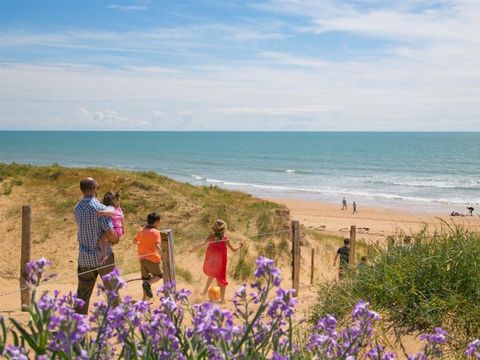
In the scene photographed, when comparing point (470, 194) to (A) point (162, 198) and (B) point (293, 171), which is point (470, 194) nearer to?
(B) point (293, 171)

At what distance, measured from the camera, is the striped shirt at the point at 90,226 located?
6.00 metres

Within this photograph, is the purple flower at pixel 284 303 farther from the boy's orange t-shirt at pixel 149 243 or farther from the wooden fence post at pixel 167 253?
the boy's orange t-shirt at pixel 149 243

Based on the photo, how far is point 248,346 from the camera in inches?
113

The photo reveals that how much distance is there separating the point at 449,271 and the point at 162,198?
13710 mm

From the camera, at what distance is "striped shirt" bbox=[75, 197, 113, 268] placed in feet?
19.7

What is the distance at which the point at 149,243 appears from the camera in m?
7.67

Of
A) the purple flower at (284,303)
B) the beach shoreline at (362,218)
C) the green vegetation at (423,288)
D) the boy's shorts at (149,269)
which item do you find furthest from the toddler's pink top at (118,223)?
the beach shoreline at (362,218)

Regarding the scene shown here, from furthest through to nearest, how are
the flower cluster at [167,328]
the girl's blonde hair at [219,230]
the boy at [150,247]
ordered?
the girl's blonde hair at [219,230], the boy at [150,247], the flower cluster at [167,328]

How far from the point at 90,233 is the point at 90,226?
8cm

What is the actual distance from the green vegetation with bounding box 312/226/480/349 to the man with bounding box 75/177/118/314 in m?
2.45

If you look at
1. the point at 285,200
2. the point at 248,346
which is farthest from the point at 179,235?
the point at 285,200

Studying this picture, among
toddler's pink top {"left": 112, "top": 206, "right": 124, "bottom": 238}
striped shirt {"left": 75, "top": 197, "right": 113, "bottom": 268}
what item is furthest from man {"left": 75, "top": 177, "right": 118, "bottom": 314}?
toddler's pink top {"left": 112, "top": 206, "right": 124, "bottom": 238}

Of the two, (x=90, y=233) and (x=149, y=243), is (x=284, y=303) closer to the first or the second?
(x=90, y=233)

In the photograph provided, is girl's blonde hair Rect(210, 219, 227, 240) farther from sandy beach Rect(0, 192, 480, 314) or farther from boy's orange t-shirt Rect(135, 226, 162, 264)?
sandy beach Rect(0, 192, 480, 314)
